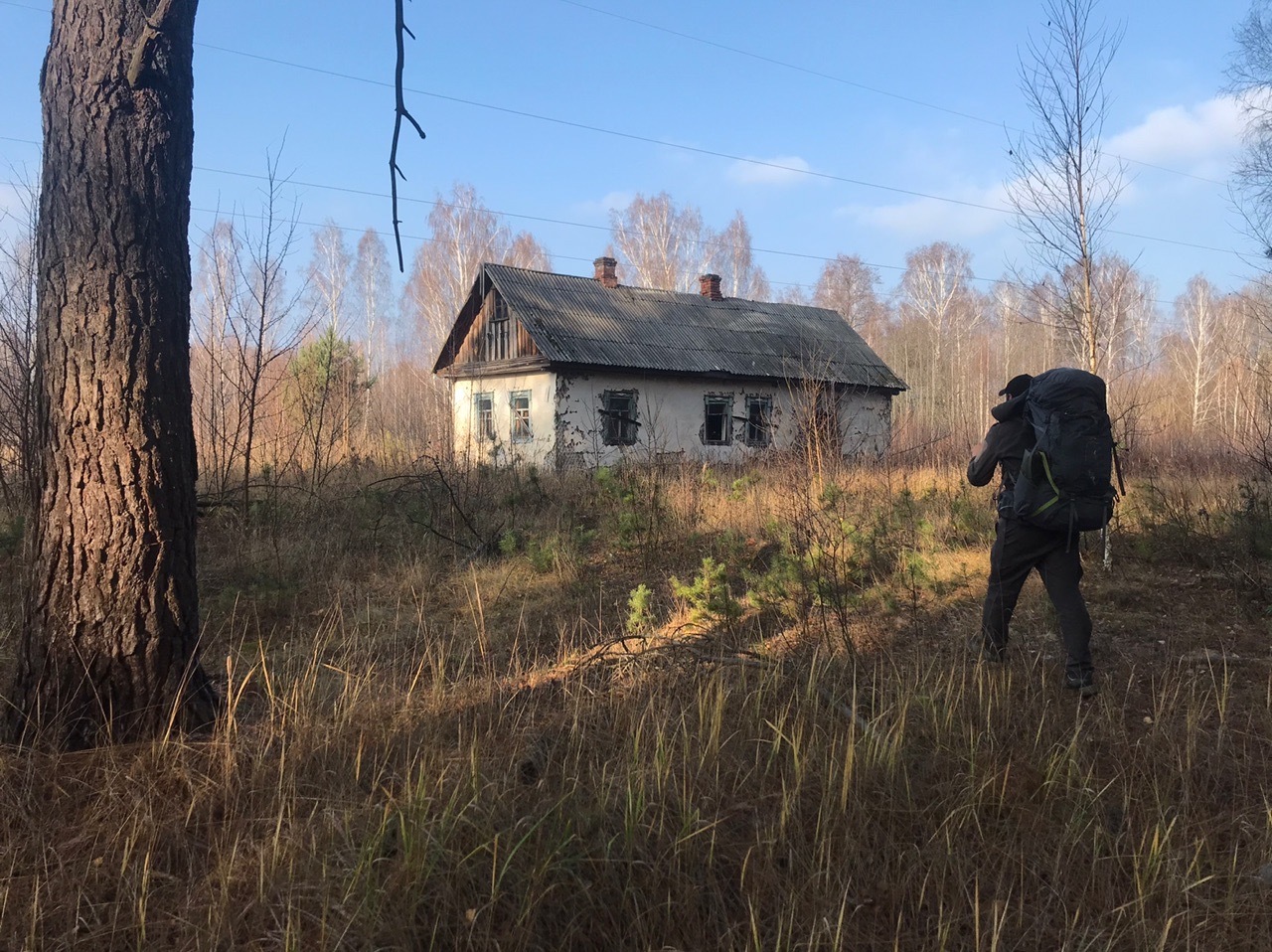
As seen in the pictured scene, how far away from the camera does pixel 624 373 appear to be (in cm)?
1753

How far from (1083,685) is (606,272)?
18.3 m

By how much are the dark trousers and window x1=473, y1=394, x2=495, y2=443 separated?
16027 mm

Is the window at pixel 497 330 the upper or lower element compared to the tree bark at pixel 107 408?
upper

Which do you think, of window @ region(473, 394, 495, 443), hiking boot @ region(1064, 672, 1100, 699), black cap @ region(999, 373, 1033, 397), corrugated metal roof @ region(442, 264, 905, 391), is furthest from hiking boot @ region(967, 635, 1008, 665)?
window @ region(473, 394, 495, 443)

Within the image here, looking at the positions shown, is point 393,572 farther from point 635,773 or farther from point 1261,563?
point 1261,563

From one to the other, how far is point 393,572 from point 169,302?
13.2 ft

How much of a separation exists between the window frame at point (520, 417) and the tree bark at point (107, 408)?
14.7m

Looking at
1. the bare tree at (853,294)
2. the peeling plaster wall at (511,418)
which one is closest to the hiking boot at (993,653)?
the peeling plaster wall at (511,418)

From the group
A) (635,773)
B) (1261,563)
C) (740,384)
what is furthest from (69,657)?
(740,384)

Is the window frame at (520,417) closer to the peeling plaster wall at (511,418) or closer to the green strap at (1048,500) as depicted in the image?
the peeling plaster wall at (511,418)

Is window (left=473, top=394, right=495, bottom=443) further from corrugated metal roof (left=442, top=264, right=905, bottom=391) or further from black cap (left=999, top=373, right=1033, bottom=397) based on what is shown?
black cap (left=999, top=373, right=1033, bottom=397)

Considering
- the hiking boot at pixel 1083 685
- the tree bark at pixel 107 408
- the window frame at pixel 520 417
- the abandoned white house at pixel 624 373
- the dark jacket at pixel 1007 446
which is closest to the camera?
the tree bark at pixel 107 408

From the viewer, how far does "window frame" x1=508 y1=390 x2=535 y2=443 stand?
699 inches

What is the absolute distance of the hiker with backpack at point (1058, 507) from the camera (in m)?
3.84
